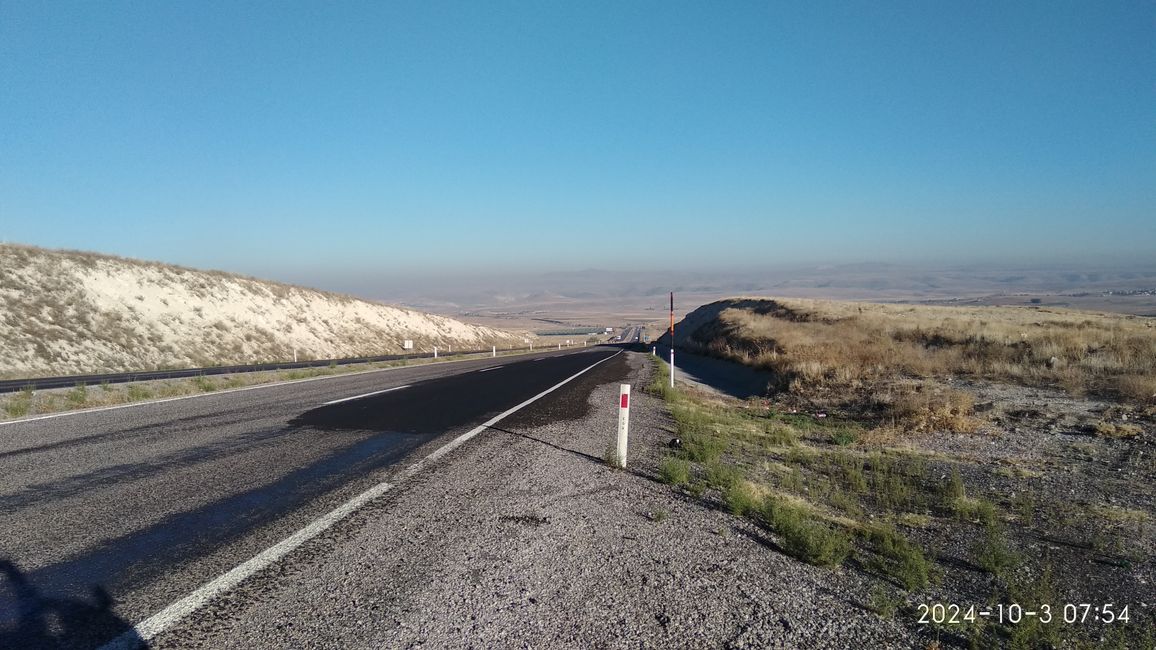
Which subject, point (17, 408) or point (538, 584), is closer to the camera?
point (538, 584)

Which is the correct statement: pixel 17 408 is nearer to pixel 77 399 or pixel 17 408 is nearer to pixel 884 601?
pixel 77 399

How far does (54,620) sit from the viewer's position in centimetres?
348

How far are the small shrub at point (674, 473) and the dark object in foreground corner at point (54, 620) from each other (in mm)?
5249

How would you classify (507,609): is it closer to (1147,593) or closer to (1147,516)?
(1147,593)

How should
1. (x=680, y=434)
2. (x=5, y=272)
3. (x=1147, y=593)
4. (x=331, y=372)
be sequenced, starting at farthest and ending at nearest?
(x=5, y=272)
(x=331, y=372)
(x=680, y=434)
(x=1147, y=593)

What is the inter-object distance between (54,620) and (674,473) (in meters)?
5.63

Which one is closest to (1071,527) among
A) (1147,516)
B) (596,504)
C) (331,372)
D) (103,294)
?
(1147,516)

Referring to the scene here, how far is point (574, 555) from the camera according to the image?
482 centimetres

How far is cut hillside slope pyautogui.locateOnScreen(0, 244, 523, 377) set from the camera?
27.9 meters

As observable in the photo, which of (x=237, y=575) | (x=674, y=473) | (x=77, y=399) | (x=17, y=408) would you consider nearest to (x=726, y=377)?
(x=674, y=473)

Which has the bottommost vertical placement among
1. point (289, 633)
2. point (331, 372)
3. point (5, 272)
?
point (331, 372)

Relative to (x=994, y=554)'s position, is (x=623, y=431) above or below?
above

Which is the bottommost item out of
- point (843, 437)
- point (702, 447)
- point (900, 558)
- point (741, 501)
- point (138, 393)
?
point (843, 437)

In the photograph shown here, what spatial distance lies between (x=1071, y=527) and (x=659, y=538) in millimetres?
4547
